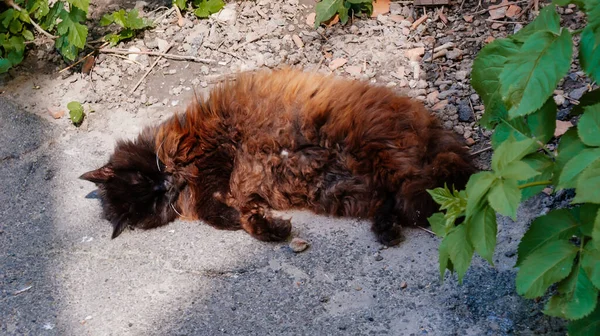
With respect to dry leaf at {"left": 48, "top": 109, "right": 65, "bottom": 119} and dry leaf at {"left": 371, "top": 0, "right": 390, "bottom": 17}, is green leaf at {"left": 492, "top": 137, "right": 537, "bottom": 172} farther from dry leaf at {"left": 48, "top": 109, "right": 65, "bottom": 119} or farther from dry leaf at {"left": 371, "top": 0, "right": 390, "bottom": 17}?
dry leaf at {"left": 48, "top": 109, "right": 65, "bottom": 119}

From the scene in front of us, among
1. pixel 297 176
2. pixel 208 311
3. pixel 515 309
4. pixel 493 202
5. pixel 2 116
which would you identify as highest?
pixel 493 202

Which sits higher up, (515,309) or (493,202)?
(493,202)

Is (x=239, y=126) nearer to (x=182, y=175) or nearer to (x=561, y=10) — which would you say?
(x=182, y=175)

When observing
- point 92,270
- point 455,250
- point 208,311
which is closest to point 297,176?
point 208,311

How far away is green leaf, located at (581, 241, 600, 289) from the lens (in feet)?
7.84

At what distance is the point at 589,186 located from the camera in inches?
86.8

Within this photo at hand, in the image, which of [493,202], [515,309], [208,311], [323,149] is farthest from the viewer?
[323,149]

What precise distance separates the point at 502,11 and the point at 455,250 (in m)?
3.07

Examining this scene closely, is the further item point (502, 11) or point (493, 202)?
point (502, 11)

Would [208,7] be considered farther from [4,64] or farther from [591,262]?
[591,262]

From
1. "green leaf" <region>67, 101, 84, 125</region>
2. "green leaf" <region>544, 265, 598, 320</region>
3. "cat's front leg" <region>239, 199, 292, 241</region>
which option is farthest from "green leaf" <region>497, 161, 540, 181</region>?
"green leaf" <region>67, 101, 84, 125</region>

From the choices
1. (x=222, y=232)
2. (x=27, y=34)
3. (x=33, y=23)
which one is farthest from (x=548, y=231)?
(x=27, y=34)

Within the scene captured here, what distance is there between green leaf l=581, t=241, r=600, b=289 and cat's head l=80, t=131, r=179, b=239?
2930 millimetres

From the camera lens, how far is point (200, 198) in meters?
4.64
